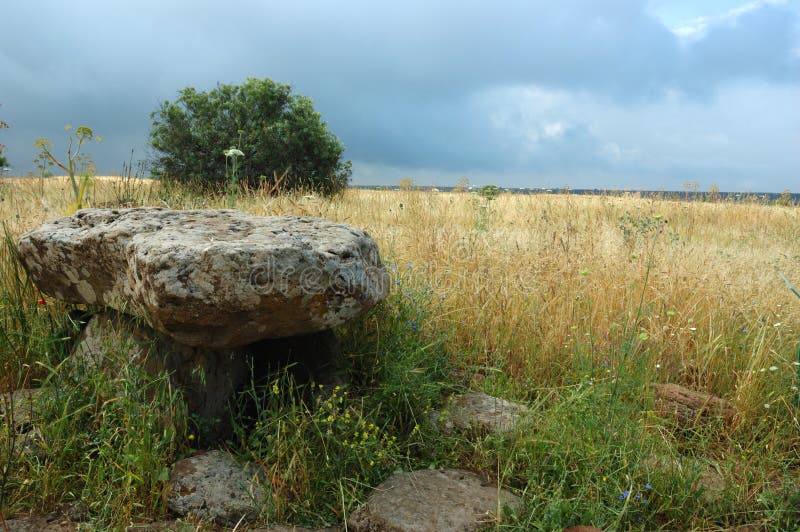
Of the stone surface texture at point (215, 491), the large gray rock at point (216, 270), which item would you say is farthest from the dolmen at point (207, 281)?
the stone surface texture at point (215, 491)

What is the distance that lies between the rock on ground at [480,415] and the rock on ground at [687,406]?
3.24 feet

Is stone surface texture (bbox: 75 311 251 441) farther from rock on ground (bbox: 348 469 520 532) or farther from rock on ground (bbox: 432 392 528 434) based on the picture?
rock on ground (bbox: 432 392 528 434)

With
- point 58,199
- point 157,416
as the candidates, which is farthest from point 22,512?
point 58,199

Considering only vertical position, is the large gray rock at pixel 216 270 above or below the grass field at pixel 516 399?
above

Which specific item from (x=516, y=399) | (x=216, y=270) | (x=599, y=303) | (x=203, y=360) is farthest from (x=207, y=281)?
(x=599, y=303)

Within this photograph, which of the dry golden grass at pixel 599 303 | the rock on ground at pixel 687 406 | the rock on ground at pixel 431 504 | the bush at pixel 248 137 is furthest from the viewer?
the bush at pixel 248 137

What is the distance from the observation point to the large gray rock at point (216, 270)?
2.45 m

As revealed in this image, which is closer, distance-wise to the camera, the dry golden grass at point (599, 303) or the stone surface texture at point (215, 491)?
the stone surface texture at point (215, 491)

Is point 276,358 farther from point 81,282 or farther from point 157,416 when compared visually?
point 81,282

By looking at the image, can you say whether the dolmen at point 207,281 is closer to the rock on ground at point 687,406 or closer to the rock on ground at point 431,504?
the rock on ground at point 431,504

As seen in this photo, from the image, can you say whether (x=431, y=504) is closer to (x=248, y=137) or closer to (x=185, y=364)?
(x=185, y=364)

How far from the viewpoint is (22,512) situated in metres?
2.71

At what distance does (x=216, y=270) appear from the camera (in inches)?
95.7

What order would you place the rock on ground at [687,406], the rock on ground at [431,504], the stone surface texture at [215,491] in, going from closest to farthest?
the rock on ground at [431,504] < the stone surface texture at [215,491] < the rock on ground at [687,406]
